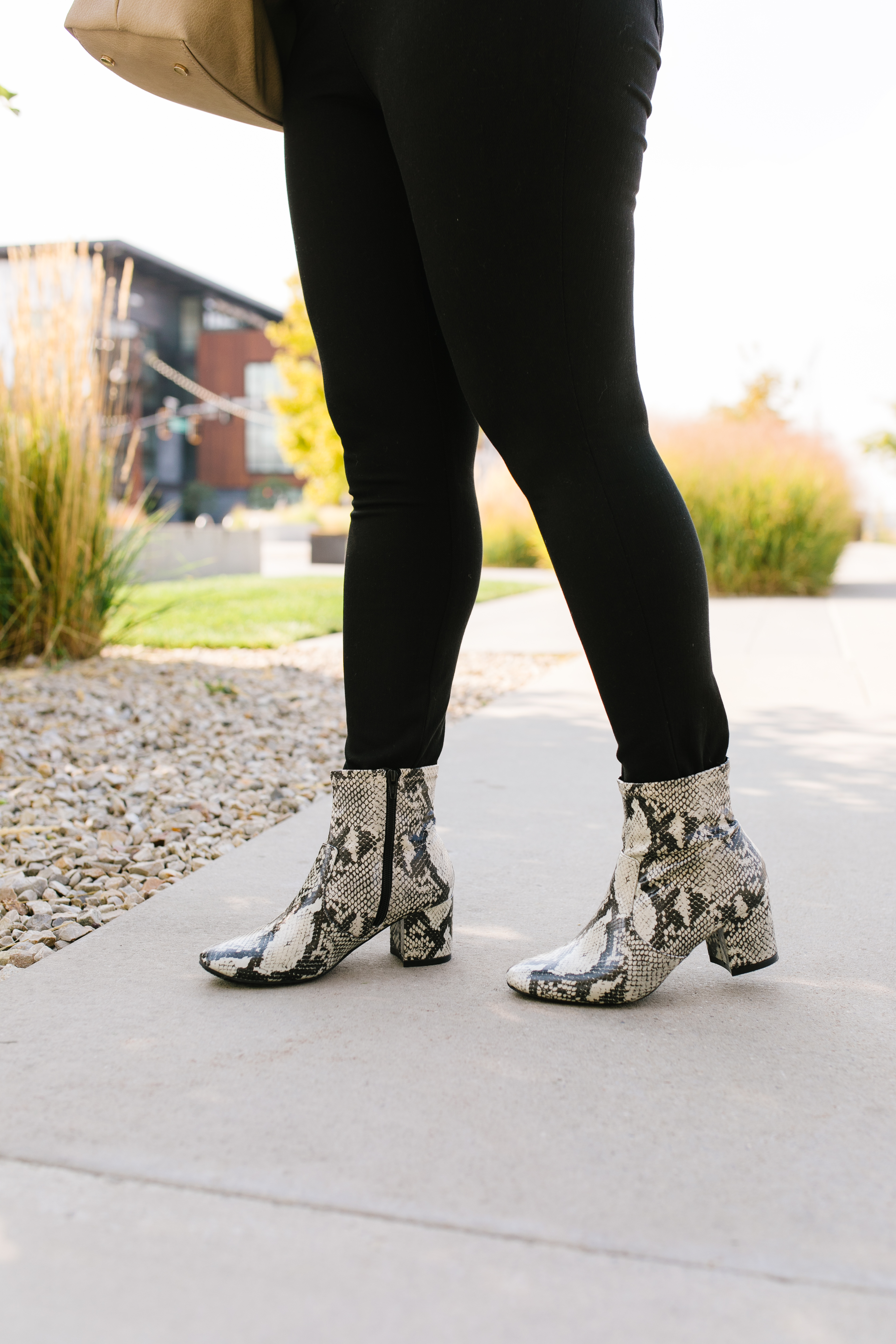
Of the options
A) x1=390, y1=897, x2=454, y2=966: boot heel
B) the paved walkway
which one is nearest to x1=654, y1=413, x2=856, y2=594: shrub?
the paved walkway

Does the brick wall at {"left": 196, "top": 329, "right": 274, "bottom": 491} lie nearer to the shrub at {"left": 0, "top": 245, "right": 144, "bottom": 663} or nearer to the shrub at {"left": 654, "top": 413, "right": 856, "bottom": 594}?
the shrub at {"left": 654, "top": 413, "right": 856, "bottom": 594}

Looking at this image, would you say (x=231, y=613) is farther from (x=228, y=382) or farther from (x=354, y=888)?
(x=228, y=382)

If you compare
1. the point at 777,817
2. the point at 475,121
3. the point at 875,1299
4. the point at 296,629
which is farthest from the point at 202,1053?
the point at 296,629

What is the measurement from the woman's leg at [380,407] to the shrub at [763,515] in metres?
8.34

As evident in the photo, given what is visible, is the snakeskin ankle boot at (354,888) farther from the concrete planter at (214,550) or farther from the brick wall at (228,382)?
the brick wall at (228,382)

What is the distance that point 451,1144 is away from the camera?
0.90 metres

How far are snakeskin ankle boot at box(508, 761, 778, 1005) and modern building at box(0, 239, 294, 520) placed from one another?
3433 centimetres

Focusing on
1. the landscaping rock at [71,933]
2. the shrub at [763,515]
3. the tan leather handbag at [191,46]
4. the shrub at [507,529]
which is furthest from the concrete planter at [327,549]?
the tan leather handbag at [191,46]

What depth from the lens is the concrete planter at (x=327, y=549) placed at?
44.1ft

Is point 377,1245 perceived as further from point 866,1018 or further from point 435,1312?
point 866,1018

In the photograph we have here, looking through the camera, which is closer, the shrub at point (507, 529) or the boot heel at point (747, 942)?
the boot heel at point (747, 942)

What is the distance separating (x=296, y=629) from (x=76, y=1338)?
5.35m

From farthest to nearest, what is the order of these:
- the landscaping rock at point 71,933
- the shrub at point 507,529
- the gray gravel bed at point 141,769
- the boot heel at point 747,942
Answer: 1. the shrub at point 507,529
2. the gray gravel bed at point 141,769
3. the landscaping rock at point 71,933
4. the boot heel at point 747,942

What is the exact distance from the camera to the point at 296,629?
596 centimetres
